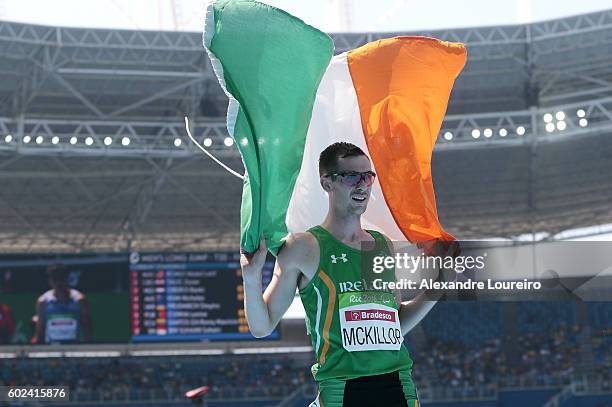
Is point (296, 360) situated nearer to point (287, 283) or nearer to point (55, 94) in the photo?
point (55, 94)

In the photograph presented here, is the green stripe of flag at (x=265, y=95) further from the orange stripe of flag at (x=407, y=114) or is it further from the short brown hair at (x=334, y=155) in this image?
the orange stripe of flag at (x=407, y=114)

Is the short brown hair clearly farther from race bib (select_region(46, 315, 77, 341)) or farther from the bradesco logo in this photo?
race bib (select_region(46, 315, 77, 341))

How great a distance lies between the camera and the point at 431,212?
14.9 ft

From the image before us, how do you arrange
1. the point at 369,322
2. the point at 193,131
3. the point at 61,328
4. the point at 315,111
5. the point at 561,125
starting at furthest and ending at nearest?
the point at 193,131 → the point at 561,125 → the point at 61,328 → the point at 315,111 → the point at 369,322

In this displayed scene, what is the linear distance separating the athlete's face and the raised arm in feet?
0.76

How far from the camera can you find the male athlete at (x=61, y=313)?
22.3 metres

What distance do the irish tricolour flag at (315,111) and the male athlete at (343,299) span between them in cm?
12

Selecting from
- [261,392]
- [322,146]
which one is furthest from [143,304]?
[322,146]

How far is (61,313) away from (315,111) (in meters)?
18.7

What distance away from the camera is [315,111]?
15.4 ft

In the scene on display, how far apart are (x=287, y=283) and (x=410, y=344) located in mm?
24823

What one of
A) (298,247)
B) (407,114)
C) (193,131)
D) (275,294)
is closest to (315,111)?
(407,114)

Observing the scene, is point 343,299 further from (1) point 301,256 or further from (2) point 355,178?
(2) point 355,178

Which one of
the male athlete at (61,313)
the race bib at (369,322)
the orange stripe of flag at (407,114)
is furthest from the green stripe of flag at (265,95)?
the male athlete at (61,313)
